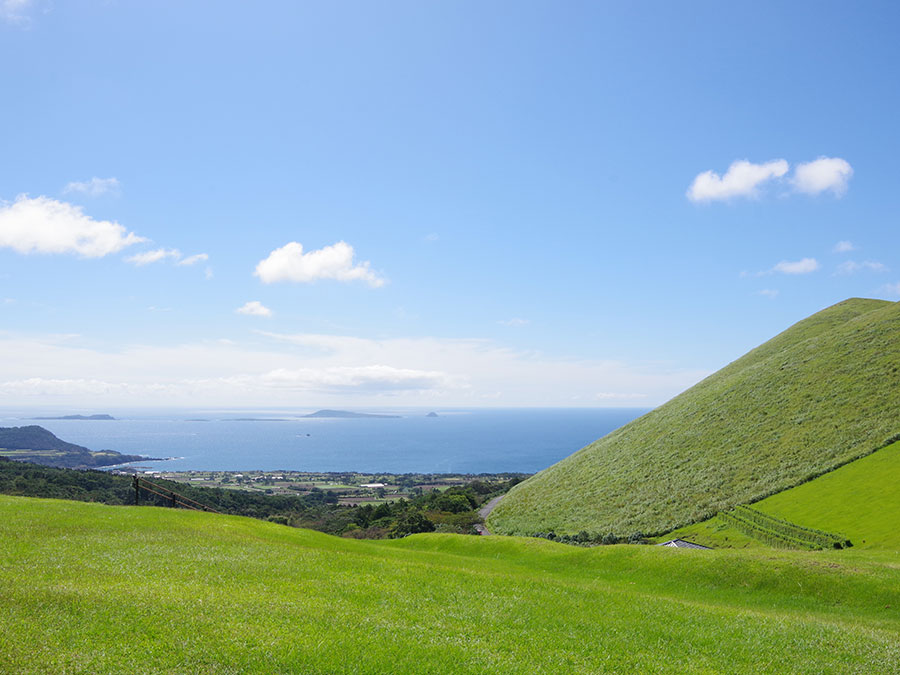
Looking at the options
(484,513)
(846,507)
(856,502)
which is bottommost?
(484,513)

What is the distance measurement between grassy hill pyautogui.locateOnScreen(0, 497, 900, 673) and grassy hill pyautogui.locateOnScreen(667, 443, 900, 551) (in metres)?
17.0

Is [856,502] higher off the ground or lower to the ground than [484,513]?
higher

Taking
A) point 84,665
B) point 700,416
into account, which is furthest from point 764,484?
point 84,665

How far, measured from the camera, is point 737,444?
196 ft

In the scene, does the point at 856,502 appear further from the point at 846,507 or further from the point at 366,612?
the point at 366,612

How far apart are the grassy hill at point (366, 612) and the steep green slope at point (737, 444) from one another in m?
32.7

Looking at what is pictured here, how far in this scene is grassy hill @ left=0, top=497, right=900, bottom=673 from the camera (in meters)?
9.10

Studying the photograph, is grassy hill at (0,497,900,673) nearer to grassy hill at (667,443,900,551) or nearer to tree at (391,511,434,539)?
grassy hill at (667,443,900,551)

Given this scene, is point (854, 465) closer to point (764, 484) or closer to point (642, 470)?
point (764, 484)

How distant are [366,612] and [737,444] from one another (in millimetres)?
60552

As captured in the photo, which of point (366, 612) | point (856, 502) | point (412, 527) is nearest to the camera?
point (366, 612)

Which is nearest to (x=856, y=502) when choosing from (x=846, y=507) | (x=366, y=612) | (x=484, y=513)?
(x=846, y=507)

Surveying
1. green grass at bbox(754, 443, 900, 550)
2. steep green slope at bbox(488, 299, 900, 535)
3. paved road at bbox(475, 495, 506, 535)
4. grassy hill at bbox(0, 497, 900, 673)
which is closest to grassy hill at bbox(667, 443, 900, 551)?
green grass at bbox(754, 443, 900, 550)

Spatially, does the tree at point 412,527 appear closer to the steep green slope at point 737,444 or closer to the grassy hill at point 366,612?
the steep green slope at point 737,444
